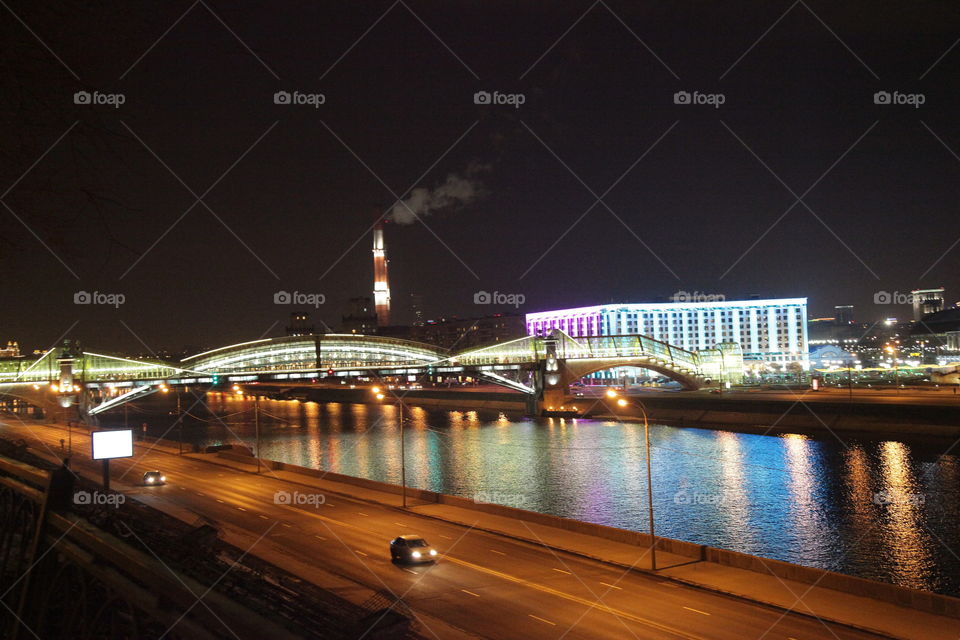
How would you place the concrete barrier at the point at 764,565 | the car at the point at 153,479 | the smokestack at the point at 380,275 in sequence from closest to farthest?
the concrete barrier at the point at 764,565, the car at the point at 153,479, the smokestack at the point at 380,275

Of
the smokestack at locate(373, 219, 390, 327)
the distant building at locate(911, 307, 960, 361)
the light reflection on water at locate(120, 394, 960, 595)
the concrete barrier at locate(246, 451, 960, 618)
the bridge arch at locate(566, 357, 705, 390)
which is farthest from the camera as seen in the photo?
the smokestack at locate(373, 219, 390, 327)

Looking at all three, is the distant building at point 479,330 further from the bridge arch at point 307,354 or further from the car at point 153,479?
the car at point 153,479

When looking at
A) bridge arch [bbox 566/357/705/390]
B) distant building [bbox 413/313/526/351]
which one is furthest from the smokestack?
bridge arch [bbox 566/357/705/390]

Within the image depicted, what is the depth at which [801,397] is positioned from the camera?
1982 inches

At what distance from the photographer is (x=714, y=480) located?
1120 inches

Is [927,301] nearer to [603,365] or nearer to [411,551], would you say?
[603,365]

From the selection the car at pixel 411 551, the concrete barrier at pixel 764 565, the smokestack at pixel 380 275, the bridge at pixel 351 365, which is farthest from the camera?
the smokestack at pixel 380 275

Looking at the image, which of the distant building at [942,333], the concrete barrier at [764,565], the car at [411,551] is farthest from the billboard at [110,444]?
the distant building at [942,333]

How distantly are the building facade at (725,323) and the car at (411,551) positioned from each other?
88436 mm

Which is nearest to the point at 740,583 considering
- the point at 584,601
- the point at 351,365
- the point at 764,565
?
the point at 764,565

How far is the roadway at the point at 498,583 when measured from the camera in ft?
35.8

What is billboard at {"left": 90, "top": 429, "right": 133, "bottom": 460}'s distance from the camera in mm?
17469

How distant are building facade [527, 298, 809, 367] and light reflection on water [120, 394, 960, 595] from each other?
5248cm

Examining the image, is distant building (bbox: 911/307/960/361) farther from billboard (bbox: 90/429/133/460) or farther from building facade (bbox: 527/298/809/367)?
billboard (bbox: 90/429/133/460)
